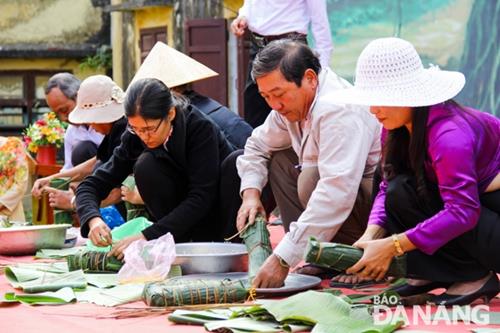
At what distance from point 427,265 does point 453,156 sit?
0.39 meters

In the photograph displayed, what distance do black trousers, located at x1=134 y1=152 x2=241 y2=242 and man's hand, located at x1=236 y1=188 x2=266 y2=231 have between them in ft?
1.45

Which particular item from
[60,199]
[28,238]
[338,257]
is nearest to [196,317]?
[338,257]

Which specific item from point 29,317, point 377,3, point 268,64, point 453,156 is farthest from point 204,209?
point 377,3

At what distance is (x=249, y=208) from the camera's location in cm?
453

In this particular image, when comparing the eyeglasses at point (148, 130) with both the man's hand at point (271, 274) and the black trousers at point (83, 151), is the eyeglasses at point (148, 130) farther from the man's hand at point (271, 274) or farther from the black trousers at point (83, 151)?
the black trousers at point (83, 151)

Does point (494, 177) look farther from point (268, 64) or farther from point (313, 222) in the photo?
point (268, 64)

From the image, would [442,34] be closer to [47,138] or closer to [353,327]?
[47,138]

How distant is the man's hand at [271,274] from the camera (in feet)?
13.3

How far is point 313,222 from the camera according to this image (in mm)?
4148

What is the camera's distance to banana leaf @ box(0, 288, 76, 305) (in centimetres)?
413

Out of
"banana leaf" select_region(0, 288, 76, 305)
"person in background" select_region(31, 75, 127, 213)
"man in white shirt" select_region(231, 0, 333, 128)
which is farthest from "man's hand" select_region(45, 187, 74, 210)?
"banana leaf" select_region(0, 288, 76, 305)

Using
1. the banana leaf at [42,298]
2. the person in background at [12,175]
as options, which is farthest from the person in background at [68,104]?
the banana leaf at [42,298]

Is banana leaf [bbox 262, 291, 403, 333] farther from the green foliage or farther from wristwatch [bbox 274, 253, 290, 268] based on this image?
the green foliage

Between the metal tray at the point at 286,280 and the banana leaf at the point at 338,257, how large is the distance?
11.2 inches
